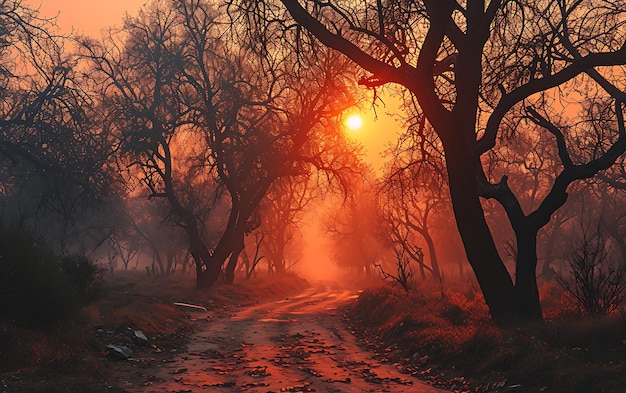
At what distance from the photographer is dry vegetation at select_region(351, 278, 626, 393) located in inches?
276

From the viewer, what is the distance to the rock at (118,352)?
9.29 m

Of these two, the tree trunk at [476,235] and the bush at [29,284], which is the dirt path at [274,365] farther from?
the tree trunk at [476,235]

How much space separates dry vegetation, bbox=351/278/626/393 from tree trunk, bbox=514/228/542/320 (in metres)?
0.49

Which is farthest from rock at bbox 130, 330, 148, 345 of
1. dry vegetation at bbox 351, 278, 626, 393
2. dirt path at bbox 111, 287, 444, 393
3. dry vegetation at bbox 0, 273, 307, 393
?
dry vegetation at bbox 351, 278, 626, 393

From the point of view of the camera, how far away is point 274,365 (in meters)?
9.48

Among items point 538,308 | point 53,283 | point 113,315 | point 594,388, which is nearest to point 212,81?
point 113,315

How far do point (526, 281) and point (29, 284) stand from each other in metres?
9.77

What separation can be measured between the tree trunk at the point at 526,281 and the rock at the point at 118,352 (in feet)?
25.2

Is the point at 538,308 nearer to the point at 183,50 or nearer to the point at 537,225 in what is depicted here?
the point at 537,225

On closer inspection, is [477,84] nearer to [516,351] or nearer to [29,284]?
[516,351]

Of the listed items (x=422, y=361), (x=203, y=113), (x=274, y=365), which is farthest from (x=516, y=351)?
(x=203, y=113)

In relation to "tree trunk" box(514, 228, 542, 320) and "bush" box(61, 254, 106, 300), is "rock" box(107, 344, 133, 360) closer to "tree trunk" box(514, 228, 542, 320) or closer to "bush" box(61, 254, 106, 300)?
"bush" box(61, 254, 106, 300)

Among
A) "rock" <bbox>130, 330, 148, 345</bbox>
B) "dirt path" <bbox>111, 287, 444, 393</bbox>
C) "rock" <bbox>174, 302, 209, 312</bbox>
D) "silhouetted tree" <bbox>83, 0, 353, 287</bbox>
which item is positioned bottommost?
"dirt path" <bbox>111, 287, 444, 393</bbox>

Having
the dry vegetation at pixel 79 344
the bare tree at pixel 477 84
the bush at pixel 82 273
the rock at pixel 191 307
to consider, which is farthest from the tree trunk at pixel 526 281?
the rock at pixel 191 307
